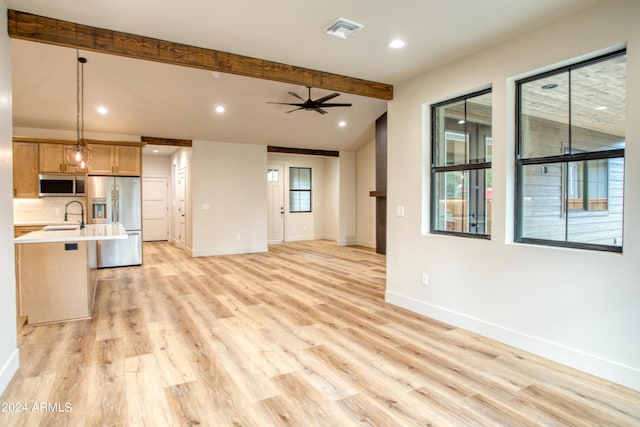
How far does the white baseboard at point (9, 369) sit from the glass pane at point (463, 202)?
383 centimetres

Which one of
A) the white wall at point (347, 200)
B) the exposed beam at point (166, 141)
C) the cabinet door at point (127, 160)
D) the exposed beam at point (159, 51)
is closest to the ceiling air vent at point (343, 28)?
the exposed beam at point (159, 51)

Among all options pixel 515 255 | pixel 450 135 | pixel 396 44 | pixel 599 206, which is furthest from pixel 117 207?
pixel 599 206

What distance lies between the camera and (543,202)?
2.97m

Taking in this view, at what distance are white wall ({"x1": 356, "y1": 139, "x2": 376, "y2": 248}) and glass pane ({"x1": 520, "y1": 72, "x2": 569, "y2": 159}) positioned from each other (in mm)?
6412

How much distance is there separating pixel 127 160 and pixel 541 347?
7.07m

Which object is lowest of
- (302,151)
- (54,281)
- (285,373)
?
(285,373)

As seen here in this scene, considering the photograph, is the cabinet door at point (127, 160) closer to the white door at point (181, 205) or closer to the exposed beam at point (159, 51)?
the white door at point (181, 205)

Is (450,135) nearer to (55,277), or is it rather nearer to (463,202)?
(463,202)

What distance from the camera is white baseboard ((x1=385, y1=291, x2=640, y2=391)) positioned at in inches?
94.3

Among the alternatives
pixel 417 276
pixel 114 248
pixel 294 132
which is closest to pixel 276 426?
pixel 417 276

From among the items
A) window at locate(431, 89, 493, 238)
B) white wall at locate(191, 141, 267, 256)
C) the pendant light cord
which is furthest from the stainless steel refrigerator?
window at locate(431, 89, 493, 238)

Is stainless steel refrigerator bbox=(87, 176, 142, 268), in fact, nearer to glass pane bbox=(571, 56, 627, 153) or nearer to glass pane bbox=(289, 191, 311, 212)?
glass pane bbox=(289, 191, 311, 212)

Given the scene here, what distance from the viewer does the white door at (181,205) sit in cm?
877

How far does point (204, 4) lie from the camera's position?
95.9 inches
